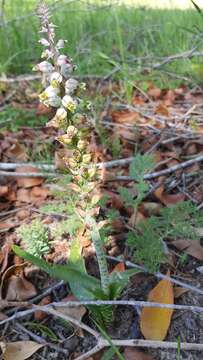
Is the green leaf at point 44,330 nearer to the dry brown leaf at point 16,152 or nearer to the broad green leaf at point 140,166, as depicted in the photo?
the broad green leaf at point 140,166

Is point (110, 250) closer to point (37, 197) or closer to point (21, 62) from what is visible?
point (37, 197)

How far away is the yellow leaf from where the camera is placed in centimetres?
149

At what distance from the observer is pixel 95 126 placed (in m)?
2.50

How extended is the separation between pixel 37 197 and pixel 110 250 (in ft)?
1.74

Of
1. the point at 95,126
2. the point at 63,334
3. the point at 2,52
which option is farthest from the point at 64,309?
the point at 2,52

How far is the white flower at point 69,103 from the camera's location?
1.23 m

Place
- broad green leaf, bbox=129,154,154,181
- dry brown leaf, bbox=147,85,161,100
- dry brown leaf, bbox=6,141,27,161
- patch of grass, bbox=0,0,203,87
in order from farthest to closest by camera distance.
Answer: patch of grass, bbox=0,0,203,87 → dry brown leaf, bbox=147,85,161,100 → dry brown leaf, bbox=6,141,27,161 → broad green leaf, bbox=129,154,154,181

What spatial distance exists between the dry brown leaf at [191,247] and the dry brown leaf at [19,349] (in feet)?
2.14

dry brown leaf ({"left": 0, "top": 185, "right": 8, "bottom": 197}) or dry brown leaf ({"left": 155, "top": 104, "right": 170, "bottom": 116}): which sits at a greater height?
dry brown leaf ({"left": 155, "top": 104, "right": 170, "bottom": 116})

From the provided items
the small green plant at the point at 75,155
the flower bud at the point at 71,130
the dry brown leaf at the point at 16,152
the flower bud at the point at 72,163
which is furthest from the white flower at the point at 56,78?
the dry brown leaf at the point at 16,152

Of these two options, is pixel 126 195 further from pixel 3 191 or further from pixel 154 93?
pixel 154 93

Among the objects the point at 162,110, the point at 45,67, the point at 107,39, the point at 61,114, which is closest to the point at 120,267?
the point at 61,114

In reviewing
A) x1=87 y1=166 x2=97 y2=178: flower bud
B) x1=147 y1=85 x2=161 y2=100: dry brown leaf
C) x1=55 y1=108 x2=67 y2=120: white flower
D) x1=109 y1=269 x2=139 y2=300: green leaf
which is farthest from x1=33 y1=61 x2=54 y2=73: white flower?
x1=147 y1=85 x2=161 y2=100: dry brown leaf

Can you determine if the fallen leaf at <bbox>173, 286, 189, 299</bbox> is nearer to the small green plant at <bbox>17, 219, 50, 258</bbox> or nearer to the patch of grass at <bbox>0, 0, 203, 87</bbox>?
the small green plant at <bbox>17, 219, 50, 258</bbox>
